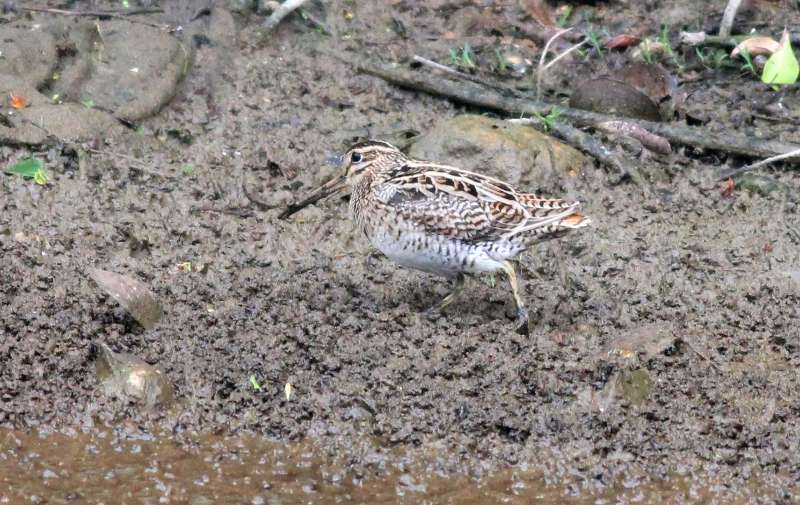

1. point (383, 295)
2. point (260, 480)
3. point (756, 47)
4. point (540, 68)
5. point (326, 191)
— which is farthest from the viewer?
point (756, 47)

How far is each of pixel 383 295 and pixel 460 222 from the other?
0.67 m

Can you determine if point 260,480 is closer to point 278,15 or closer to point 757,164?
point 757,164

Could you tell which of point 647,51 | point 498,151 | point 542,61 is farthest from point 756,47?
→ point 498,151

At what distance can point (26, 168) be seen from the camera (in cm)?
723

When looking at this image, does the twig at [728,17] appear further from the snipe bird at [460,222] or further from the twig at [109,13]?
the twig at [109,13]

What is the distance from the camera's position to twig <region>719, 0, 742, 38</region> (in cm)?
831

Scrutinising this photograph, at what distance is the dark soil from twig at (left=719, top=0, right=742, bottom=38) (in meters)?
0.26

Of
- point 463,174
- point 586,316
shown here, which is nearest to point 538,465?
point 586,316

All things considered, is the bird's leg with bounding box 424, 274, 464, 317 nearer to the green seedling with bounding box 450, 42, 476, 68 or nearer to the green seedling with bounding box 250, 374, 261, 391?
the green seedling with bounding box 250, 374, 261, 391

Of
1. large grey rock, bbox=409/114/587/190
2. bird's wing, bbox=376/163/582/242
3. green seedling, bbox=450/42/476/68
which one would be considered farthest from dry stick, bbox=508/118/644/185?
bird's wing, bbox=376/163/582/242

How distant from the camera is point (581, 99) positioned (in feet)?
26.4

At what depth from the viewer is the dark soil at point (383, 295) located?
5.56m

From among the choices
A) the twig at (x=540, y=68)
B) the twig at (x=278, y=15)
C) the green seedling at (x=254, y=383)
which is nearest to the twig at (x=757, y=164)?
the twig at (x=540, y=68)

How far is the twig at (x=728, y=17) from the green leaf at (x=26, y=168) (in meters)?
4.33
